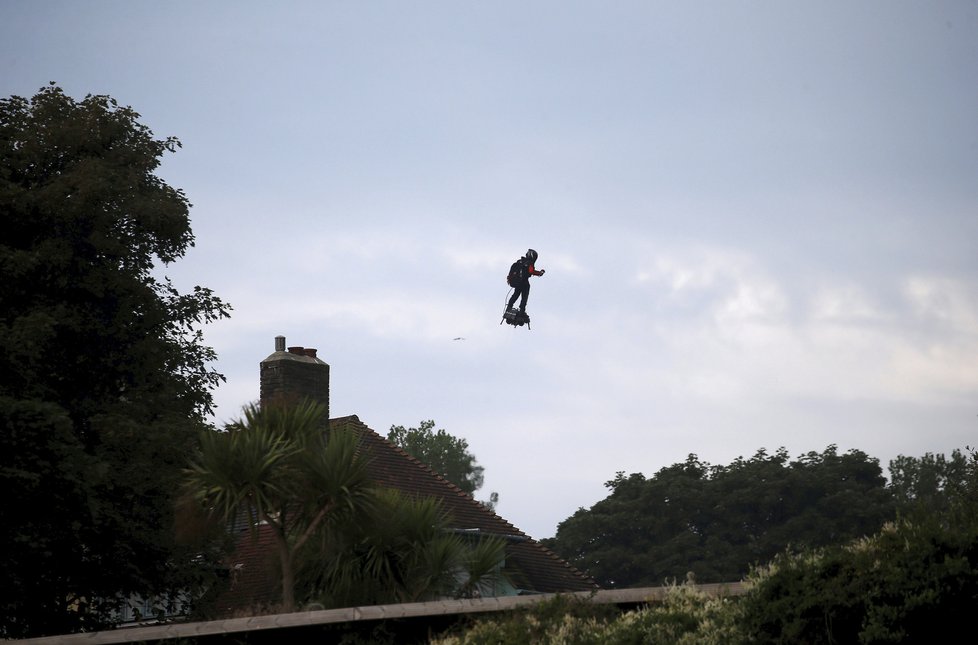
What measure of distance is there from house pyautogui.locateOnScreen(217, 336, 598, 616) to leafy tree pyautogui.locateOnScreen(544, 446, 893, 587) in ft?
110

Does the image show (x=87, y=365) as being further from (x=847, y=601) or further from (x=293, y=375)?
(x=847, y=601)

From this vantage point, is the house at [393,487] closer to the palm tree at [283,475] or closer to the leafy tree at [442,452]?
the palm tree at [283,475]

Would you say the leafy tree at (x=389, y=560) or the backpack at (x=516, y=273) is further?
the backpack at (x=516, y=273)

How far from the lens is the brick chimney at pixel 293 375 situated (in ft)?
99.8

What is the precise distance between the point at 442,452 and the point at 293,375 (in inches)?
2323

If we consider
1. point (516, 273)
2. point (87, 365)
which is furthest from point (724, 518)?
point (87, 365)

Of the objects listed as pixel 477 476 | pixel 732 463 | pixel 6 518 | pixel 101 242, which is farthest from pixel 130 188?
pixel 477 476

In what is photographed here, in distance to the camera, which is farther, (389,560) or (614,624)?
(389,560)

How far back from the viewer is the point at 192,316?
26188mm

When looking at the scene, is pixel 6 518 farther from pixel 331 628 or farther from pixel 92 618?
pixel 331 628

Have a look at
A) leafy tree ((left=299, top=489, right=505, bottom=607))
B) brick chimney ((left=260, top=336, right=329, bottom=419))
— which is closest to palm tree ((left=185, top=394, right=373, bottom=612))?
leafy tree ((left=299, top=489, right=505, bottom=607))

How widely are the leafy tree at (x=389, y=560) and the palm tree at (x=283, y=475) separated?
330 mm

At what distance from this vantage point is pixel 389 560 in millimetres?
17938

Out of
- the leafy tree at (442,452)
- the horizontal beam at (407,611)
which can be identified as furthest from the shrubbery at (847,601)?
the leafy tree at (442,452)
